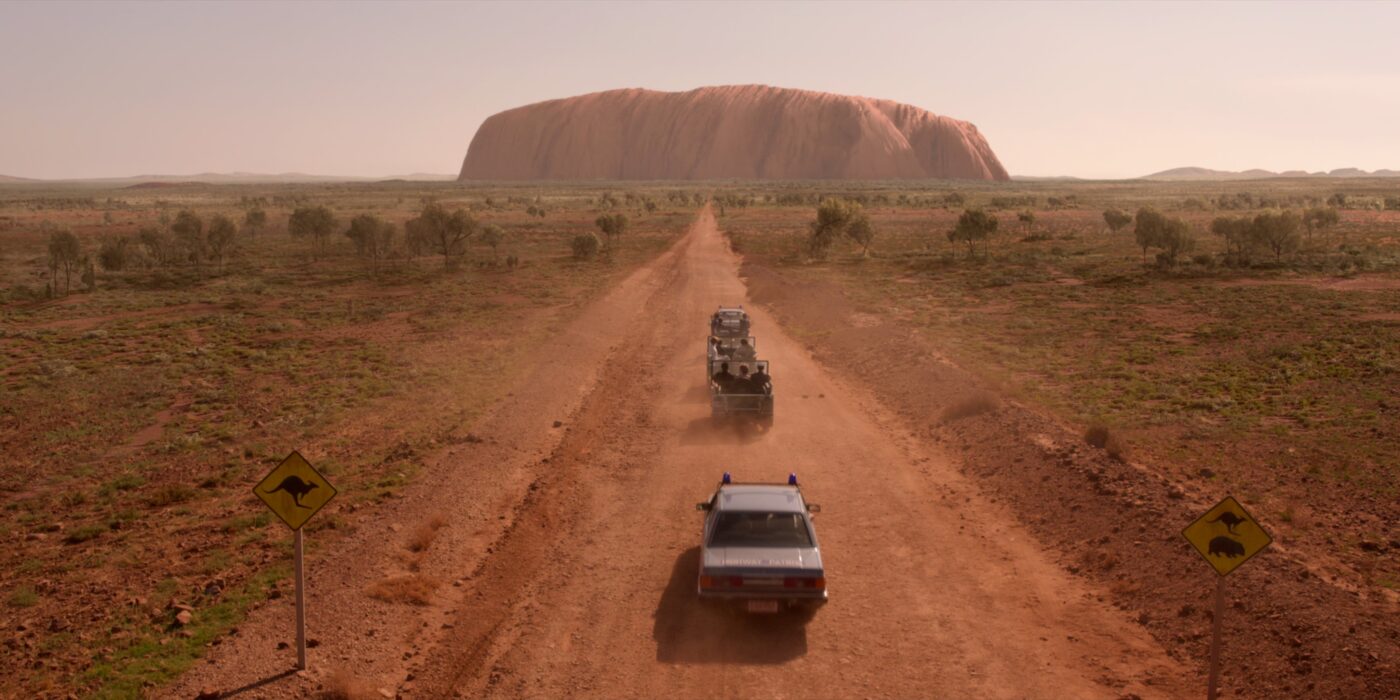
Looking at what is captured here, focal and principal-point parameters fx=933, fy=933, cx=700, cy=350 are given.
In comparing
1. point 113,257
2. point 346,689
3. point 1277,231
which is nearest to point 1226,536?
point 346,689

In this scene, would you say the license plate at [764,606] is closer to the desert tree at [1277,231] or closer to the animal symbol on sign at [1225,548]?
the animal symbol on sign at [1225,548]

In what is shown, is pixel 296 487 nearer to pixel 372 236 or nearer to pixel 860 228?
pixel 372 236

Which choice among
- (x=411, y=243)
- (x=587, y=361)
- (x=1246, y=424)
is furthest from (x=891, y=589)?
(x=411, y=243)

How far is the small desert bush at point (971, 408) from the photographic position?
19984mm

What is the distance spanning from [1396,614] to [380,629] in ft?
37.7

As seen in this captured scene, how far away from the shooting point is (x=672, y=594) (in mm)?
11852

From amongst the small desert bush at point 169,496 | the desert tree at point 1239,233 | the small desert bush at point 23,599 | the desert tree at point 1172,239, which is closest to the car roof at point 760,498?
the small desert bush at point 23,599

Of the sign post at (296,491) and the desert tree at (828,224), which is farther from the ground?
the desert tree at (828,224)

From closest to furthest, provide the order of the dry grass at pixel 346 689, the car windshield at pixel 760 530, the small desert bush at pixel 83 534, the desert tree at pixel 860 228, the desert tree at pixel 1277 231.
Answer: the dry grass at pixel 346 689 < the car windshield at pixel 760 530 < the small desert bush at pixel 83 534 < the desert tree at pixel 1277 231 < the desert tree at pixel 860 228

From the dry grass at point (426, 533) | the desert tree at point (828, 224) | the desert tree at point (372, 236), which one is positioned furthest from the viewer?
the desert tree at point (828, 224)

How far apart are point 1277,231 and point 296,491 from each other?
177 feet

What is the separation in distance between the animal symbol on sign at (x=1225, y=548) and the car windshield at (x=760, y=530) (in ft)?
14.4

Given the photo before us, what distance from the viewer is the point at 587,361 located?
27.3m

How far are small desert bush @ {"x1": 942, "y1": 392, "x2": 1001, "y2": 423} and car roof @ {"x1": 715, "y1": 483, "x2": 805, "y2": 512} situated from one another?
859cm
